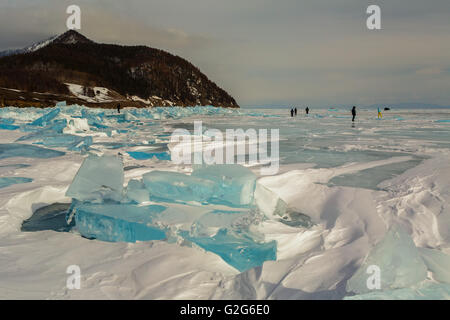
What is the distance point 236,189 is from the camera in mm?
2463

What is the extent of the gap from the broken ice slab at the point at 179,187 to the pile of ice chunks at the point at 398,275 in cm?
133

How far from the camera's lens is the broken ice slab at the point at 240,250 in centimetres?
182

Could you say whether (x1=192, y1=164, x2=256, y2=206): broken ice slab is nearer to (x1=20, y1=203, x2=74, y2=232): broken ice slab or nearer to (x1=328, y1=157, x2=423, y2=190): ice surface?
(x1=20, y1=203, x2=74, y2=232): broken ice slab

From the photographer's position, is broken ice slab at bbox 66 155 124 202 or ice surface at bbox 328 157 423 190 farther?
ice surface at bbox 328 157 423 190

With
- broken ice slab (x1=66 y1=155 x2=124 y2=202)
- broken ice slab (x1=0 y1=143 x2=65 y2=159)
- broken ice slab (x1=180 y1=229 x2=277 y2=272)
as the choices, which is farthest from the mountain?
broken ice slab (x1=180 y1=229 x2=277 y2=272)

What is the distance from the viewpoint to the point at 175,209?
7.57 feet

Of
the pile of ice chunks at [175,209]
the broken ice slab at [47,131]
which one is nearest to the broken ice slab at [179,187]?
the pile of ice chunks at [175,209]

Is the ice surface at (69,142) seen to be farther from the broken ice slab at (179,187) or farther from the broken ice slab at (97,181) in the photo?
the broken ice slab at (179,187)

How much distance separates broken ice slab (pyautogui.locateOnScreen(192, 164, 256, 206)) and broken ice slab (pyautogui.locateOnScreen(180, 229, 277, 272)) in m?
0.54

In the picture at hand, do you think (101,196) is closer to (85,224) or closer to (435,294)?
(85,224)

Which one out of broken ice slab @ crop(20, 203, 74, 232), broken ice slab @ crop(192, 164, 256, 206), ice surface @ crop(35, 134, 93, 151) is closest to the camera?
broken ice slab @ crop(20, 203, 74, 232)

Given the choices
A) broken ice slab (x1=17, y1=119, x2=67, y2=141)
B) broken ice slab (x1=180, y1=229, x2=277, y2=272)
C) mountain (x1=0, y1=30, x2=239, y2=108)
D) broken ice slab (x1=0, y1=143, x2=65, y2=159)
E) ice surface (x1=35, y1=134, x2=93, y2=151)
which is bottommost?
broken ice slab (x1=180, y1=229, x2=277, y2=272)

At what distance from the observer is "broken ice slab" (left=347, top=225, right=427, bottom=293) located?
1406 mm

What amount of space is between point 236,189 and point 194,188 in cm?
34
